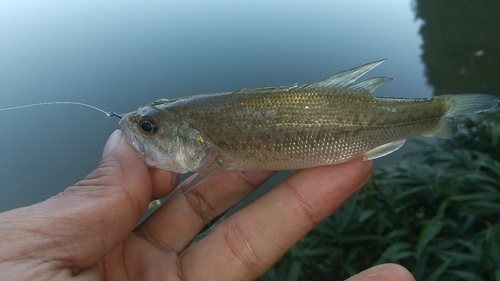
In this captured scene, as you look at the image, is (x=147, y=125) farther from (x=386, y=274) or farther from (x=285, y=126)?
(x=386, y=274)

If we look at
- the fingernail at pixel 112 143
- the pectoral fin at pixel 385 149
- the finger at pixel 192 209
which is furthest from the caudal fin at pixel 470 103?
the fingernail at pixel 112 143

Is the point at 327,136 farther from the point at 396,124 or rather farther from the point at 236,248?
the point at 236,248

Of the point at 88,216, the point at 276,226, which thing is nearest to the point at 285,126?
the point at 276,226

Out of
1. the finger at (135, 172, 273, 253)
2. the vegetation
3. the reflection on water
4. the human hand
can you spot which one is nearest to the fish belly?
the human hand

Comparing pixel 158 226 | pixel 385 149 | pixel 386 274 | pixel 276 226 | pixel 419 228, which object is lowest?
pixel 419 228

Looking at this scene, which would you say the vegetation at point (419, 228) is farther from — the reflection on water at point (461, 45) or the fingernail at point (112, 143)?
the reflection on water at point (461, 45)

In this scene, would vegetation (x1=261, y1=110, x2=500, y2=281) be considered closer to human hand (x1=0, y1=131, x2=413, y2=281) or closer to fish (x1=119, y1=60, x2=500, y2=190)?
human hand (x1=0, y1=131, x2=413, y2=281)

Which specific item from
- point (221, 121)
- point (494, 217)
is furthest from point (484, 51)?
point (221, 121)

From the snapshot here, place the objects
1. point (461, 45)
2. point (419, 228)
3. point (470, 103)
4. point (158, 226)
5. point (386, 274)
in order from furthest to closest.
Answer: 1. point (461, 45)
2. point (419, 228)
3. point (158, 226)
4. point (470, 103)
5. point (386, 274)
